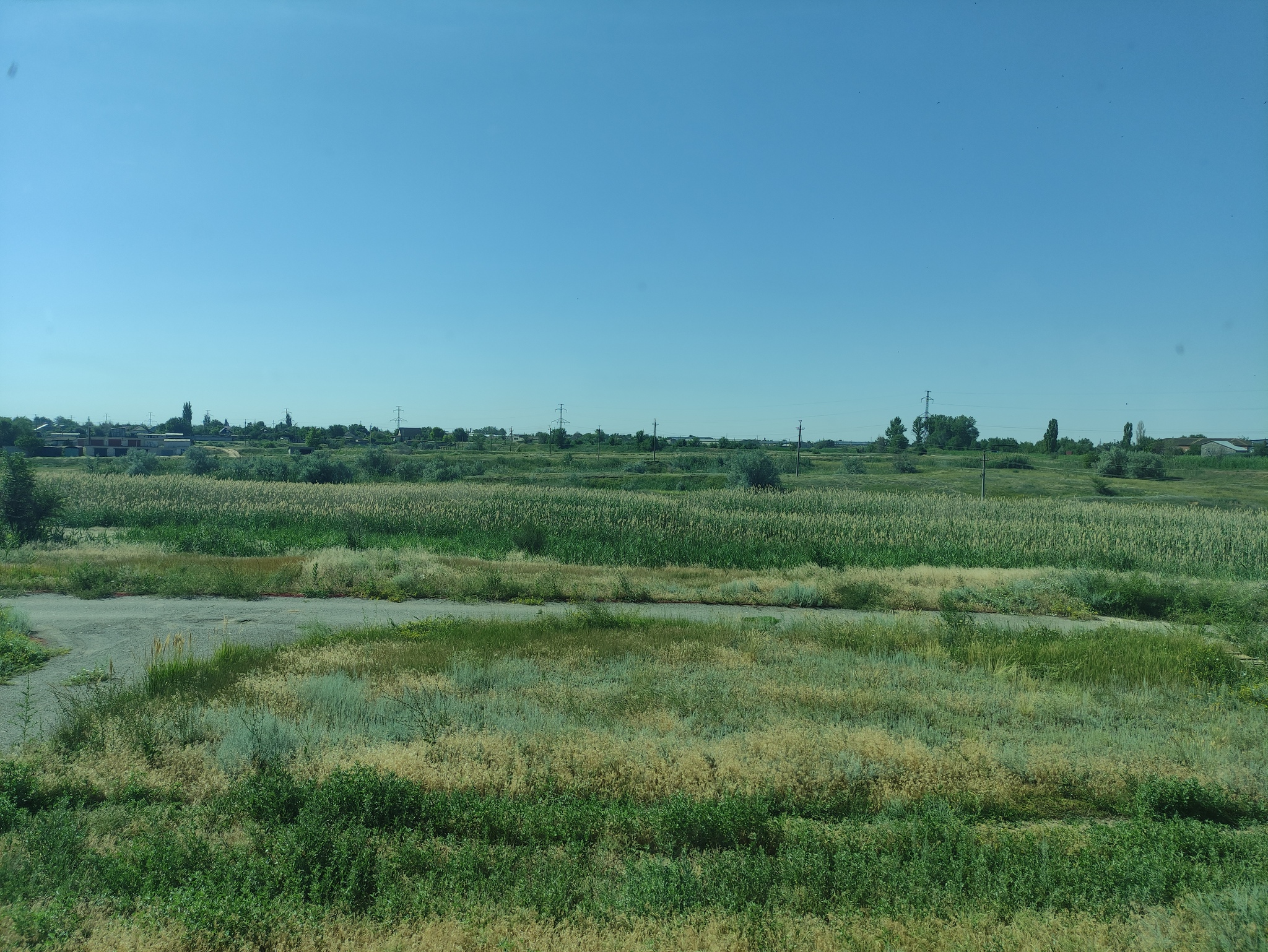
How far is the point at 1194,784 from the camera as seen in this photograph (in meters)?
6.98

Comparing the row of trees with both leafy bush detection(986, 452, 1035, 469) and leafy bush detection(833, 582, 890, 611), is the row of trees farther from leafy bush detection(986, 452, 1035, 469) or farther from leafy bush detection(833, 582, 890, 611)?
leafy bush detection(833, 582, 890, 611)

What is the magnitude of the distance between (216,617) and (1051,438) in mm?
103008

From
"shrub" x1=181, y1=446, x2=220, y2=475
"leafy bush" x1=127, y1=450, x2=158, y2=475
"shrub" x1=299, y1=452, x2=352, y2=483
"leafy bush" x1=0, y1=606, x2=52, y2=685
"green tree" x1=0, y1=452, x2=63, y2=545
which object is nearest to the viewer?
"leafy bush" x1=0, y1=606, x2=52, y2=685

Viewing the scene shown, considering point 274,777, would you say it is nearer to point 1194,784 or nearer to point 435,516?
point 1194,784

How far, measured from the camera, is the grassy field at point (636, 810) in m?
4.89

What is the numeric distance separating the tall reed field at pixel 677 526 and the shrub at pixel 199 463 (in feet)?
54.7

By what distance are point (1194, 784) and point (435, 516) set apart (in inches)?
1243

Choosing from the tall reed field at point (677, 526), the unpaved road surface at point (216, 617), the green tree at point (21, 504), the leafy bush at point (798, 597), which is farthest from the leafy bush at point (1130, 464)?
the green tree at point (21, 504)

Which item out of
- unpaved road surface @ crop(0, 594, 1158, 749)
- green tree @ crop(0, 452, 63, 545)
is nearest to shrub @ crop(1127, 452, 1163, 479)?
unpaved road surface @ crop(0, 594, 1158, 749)

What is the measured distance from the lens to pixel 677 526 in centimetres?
3391

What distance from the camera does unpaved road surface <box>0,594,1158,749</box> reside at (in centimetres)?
1262

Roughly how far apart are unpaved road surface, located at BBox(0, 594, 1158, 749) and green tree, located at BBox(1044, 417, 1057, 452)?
8491 centimetres

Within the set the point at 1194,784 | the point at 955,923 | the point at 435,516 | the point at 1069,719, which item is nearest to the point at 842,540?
the point at 435,516

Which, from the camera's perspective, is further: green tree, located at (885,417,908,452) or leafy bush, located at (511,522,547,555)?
green tree, located at (885,417,908,452)
